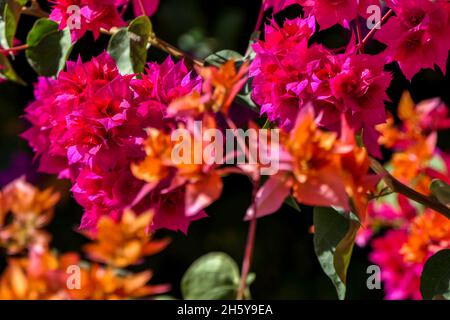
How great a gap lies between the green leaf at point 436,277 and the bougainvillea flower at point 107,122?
0.98ft

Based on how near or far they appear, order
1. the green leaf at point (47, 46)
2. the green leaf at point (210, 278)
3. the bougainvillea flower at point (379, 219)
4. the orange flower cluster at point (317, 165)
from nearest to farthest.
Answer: the orange flower cluster at point (317, 165), the green leaf at point (47, 46), the green leaf at point (210, 278), the bougainvillea flower at point (379, 219)

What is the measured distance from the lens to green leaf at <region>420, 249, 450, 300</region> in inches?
32.0

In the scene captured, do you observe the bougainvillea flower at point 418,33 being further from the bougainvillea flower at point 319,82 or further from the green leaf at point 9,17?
the green leaf at point 9,17

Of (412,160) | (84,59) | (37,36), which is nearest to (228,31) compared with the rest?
(84,59)

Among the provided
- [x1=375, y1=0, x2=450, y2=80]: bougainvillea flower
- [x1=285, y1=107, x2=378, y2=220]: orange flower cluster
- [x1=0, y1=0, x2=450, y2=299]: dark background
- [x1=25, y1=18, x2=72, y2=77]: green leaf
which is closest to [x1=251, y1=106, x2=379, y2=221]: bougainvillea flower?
[x1=285, y1=107, x2=378, y2=220]: orange flower cluster

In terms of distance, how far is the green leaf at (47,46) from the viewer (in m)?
0.93

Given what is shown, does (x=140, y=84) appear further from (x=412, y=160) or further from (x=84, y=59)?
(x=84, y=59)

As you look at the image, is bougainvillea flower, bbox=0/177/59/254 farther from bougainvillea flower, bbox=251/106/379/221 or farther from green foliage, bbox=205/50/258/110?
bougainvillea flower, bbox=251/106/379/221

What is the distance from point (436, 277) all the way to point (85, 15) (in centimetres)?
46

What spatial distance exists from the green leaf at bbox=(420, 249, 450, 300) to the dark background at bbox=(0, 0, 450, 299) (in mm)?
638

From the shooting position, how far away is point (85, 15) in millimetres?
822

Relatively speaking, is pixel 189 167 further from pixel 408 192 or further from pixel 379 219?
pixel 379 219

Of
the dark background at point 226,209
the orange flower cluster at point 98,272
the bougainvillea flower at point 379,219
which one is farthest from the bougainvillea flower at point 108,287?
the dark background at point 226,209
